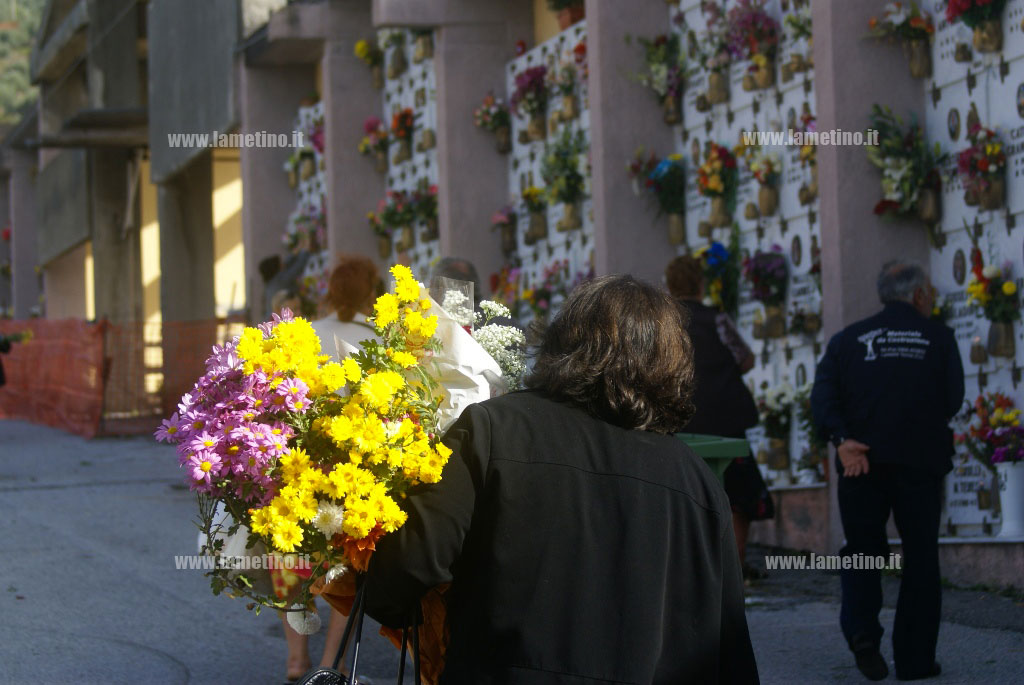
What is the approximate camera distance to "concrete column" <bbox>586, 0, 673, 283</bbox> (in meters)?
11.2

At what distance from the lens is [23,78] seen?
63125 mm

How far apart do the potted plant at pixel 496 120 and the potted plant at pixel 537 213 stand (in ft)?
2.37

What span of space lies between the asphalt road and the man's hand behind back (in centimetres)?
91

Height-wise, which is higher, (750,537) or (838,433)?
(838,433)

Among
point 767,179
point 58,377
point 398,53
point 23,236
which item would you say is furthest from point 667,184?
point 23,236

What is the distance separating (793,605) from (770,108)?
371 cm

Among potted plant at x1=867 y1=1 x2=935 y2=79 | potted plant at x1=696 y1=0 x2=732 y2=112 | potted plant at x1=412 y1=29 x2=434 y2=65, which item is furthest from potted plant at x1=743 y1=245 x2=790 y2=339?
potted plant at x1=412 y1=29 x2=434 y2=65

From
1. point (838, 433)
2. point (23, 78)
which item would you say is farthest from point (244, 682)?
point (23, 78)

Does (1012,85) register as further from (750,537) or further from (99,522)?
(99,522)

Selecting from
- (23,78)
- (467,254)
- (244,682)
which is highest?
(23,78)

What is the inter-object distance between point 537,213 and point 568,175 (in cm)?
90

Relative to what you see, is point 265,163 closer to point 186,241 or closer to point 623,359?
point 186,241

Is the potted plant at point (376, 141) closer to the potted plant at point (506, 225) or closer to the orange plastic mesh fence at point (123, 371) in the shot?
the potted plant at point (506, 225)

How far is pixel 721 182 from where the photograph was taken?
10.5 metres
